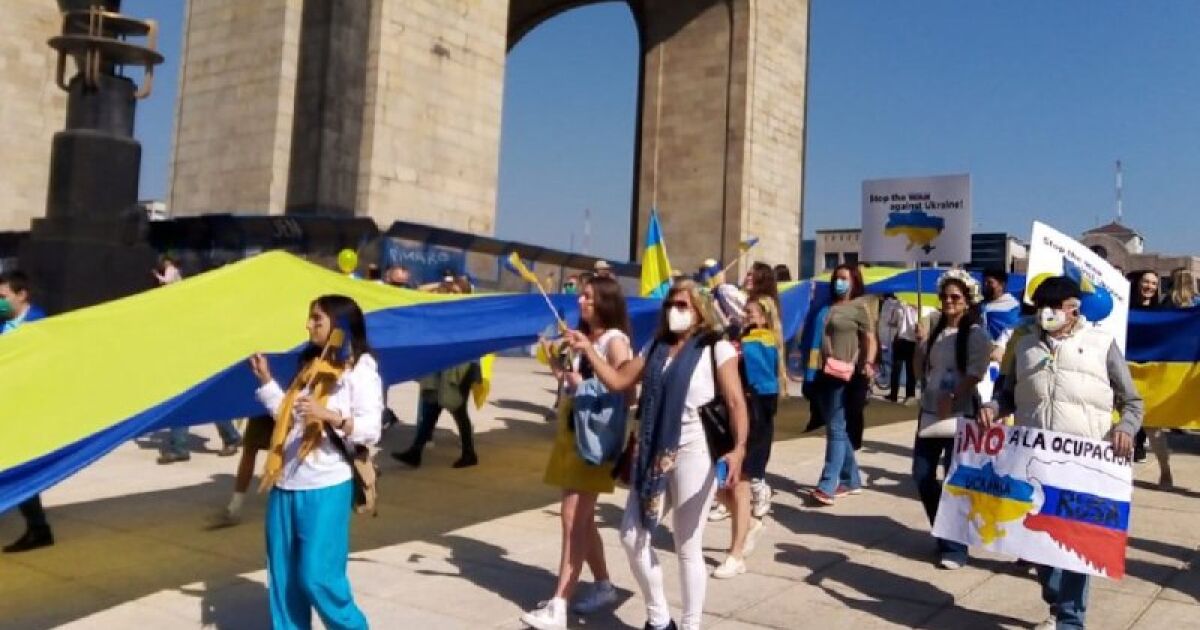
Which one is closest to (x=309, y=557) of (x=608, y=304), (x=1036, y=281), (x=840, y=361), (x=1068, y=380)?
(x=608, y=304)

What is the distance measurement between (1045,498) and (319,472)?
337 cm

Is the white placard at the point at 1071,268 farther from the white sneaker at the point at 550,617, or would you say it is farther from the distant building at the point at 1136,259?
the distant building at the point at 1136,259

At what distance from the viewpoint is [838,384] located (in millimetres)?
7430

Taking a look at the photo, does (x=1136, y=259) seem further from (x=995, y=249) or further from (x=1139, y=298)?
(x=1139, y=298)

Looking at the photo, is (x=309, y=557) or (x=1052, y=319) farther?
(x=1052, y=319)

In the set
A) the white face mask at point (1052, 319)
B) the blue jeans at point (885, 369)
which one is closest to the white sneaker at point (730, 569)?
the white face mask at point (1052, 319)

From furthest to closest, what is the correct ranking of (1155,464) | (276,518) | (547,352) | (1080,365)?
1. (1155,464)
2. (547,352)
3. (1080,365)
4. (276,518)

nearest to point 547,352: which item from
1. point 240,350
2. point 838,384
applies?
point 240,350

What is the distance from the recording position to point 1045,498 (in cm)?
454

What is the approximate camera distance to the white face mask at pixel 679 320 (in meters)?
4.44

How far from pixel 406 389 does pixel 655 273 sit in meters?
6.51

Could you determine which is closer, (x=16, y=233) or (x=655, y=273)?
(x=655, y=273)

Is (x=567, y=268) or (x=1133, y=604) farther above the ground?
(x=567, y=268)

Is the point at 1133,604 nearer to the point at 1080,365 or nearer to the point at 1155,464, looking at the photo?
the point at 1080,365
